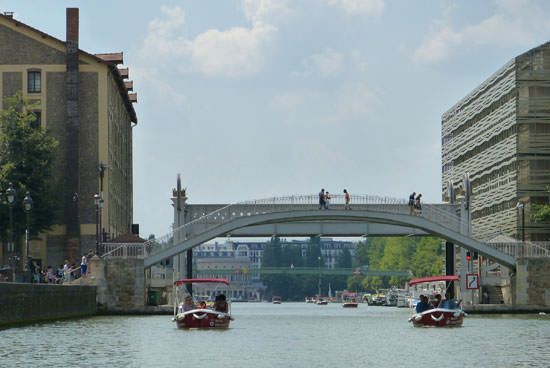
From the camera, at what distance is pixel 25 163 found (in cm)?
7919

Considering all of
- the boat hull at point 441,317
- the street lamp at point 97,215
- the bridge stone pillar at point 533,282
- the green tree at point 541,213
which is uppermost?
the green tree at point 541,213

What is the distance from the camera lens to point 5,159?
263 ft

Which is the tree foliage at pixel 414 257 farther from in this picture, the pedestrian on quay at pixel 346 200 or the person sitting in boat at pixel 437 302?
the person sitting in boat at pixel 437 302

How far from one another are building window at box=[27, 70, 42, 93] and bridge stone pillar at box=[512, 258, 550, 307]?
2991 cm

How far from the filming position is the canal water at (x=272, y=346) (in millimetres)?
37969

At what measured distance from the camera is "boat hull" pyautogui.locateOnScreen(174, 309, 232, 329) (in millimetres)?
56938

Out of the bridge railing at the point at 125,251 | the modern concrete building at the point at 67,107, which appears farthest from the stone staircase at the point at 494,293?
the modern concrete building at the point at 67,107

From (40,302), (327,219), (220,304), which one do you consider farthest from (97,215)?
(40,302)

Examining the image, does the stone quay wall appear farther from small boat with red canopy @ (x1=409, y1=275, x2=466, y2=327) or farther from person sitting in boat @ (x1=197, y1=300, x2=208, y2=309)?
small boat with red canopy @ (x1=409, y1=275, x2=466, y2=327)

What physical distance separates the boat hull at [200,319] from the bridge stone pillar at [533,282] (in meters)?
25.6

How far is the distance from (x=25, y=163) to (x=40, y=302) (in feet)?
77.2

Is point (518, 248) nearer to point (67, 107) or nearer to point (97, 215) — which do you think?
point (97, 215)

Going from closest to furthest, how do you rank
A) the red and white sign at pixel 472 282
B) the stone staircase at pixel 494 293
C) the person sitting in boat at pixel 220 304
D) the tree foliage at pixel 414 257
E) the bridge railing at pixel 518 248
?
1. the person sitting in boat at pixel 220 304
2. the bridge railing at pixel 518 248
3. the red and white sign at pixel 472 282
4. the stone staircase at pixel 494 293
5. the tree foliage at pixel 414 257

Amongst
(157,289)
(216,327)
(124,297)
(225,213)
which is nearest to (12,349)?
(216,327)
